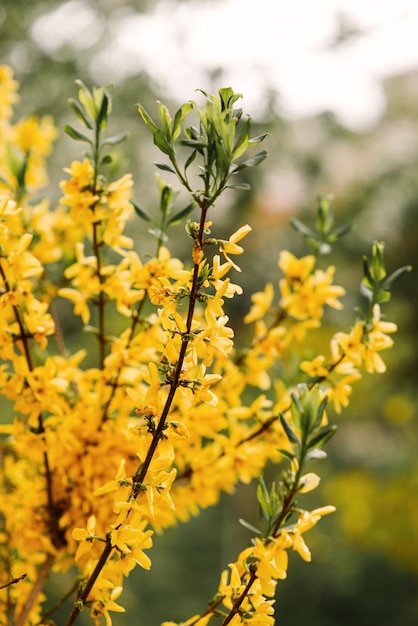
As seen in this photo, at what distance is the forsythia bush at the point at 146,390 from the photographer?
553mm

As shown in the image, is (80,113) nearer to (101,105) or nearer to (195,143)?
(101,105)

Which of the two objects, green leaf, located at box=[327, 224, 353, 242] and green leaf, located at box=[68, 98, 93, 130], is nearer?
green leaf, located at box=[68, 98, 93, 130]

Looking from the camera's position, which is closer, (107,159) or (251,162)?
(251,162)

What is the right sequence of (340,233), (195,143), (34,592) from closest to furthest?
(195,143)
(34,592)
(340,233)

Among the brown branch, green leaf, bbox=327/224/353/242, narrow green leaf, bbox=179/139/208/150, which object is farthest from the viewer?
green leaf, bbox=327/224/353/242

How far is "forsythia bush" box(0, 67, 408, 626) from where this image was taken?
21.8 inches

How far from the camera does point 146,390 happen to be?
803mm

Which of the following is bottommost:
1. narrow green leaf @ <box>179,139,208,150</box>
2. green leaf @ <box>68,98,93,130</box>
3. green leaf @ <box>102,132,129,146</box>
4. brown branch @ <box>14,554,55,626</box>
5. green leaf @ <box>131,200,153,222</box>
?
brown branch @ <box>14,554,55,626</box>

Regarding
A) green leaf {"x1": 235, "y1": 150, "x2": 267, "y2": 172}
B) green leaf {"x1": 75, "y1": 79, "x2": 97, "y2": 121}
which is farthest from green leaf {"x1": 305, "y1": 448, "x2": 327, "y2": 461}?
green leaf {"x1": 75, "y1": 79, "x2": 97, "y2": 121}

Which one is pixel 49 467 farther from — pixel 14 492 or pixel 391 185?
pixel 391 185

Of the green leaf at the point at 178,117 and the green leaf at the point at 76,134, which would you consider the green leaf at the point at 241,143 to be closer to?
the green leaf at the point at 178,117

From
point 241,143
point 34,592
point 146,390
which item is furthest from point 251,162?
point 34,592

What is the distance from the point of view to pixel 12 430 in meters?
0.79

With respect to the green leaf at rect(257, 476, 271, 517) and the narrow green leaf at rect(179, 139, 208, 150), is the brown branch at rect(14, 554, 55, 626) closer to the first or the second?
the green leaf at rect(257, 476, 271, 517)
